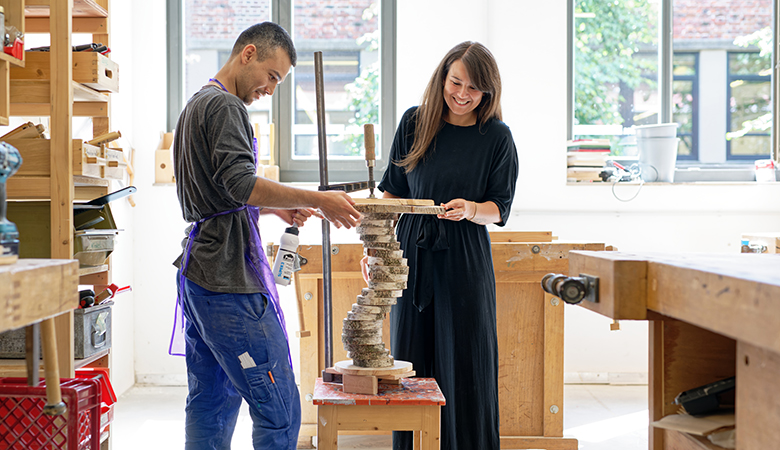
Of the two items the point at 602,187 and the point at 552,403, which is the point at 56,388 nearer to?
the point at 552,403

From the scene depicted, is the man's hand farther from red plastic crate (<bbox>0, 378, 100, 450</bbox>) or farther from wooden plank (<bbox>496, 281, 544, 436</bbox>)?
wooden plank (<bbox>496, 281, 544, 436</bbox>)

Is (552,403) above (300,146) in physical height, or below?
below

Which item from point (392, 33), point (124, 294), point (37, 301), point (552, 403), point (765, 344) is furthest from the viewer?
point (392, 33)

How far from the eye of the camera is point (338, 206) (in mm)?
1590

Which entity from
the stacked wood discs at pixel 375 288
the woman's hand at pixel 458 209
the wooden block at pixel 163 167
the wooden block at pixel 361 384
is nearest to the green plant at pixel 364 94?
the wooden block at pixel 163 167

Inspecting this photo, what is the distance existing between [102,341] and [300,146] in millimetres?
2029

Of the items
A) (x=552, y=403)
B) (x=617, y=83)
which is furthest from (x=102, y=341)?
(x=617, y=83)

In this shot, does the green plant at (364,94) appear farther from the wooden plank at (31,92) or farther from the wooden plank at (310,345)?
the wooden plank at (31,92)

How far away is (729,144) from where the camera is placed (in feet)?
13.1

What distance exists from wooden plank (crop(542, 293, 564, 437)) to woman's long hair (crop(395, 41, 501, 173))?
908 mm

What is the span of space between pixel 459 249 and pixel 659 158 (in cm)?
234

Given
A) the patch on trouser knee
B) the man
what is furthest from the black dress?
the patch on trouser knee

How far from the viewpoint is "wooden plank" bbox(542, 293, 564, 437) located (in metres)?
2.60

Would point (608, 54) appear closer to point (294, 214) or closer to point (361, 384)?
point (294, 214)
